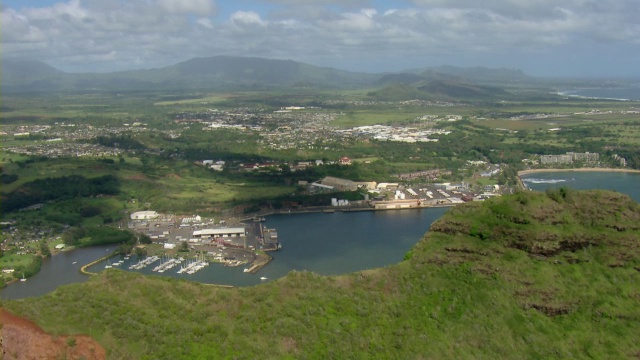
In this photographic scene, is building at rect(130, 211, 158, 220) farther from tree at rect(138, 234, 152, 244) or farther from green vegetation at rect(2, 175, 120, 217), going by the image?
green vegetation at rect(2, 175, 120, 217)

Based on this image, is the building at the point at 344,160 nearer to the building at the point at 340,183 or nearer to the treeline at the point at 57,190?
the building at the point at 340,183

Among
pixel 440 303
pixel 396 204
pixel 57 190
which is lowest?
pixel 396 204

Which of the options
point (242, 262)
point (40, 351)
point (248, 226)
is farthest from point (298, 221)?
point (40, 351)

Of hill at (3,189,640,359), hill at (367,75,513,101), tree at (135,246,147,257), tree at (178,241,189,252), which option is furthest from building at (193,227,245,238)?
hill at (367,75,513,101)

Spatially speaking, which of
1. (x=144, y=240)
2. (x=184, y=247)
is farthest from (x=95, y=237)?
(x=184, y=247)

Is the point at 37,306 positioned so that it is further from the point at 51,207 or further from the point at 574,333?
the point at 51,207

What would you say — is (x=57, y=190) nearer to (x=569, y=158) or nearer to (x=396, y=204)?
(x=396, y=204)
